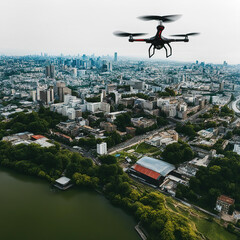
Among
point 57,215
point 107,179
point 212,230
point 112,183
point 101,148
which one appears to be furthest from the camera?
point 101,148

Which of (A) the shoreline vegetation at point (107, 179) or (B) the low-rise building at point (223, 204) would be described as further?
(B) the low-rise building at point (223, 204)

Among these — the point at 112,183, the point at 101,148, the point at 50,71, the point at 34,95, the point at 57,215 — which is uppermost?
the point at 50,71

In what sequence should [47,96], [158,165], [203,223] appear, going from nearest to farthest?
[203,223], [158,165], [47,96]

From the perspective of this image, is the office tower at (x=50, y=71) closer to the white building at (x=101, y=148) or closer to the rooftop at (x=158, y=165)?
the white building at (x=101, y=148)

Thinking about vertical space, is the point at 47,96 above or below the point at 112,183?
above

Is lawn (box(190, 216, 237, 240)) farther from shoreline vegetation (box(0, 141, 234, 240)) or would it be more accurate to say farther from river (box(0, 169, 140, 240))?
river (box(0, 169, 140, 240))

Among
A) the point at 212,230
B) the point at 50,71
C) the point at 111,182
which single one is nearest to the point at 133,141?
the point at 111,182

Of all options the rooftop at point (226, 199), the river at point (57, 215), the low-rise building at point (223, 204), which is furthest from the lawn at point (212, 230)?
the river at point (57, 215)

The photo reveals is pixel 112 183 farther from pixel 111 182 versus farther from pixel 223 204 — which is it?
pixel 223 204

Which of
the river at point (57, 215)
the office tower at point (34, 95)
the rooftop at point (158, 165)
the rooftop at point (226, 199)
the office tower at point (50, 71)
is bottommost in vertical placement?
the river at point (57, 215)
